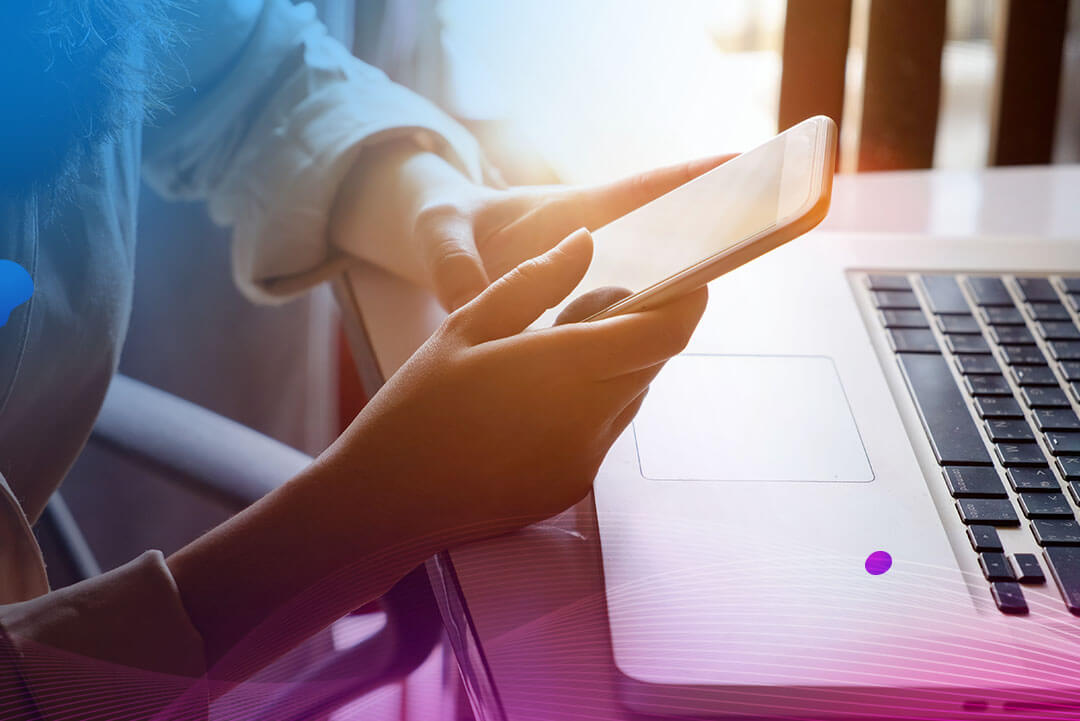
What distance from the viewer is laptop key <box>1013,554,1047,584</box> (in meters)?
0.25

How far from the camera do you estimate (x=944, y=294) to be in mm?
406

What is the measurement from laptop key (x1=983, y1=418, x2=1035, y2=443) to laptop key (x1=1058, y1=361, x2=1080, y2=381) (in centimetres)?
5

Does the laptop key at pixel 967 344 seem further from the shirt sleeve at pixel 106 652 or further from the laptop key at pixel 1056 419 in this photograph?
the shirt sleeve at pixel 106 652

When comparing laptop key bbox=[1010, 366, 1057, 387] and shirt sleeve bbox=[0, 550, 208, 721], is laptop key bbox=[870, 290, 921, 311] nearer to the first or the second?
laptop key bbox=[1010, 366, 1057, 387]

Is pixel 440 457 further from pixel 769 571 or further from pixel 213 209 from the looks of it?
pixel 213 209

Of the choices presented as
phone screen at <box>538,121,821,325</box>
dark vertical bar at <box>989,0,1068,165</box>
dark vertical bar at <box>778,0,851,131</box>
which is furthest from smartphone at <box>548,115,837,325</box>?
dark vertical bar at <box>989,0,1068,165</box>

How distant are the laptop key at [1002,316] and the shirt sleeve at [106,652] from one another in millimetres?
348

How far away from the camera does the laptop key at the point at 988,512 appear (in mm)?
269

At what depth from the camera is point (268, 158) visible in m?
0.52

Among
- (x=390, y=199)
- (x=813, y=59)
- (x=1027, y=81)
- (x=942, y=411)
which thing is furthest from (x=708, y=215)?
(x=1027, y=81)

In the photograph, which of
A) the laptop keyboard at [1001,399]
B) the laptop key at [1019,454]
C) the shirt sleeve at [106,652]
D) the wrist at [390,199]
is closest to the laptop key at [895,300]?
the laptop keyboard at [1001,399]

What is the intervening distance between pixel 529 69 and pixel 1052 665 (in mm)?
492

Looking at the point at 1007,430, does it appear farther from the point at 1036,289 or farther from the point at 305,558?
the point at 305,558

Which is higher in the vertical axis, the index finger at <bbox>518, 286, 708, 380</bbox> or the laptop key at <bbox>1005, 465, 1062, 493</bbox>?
the index finger at <bbox>518, 286, 708, 380</bbox>
